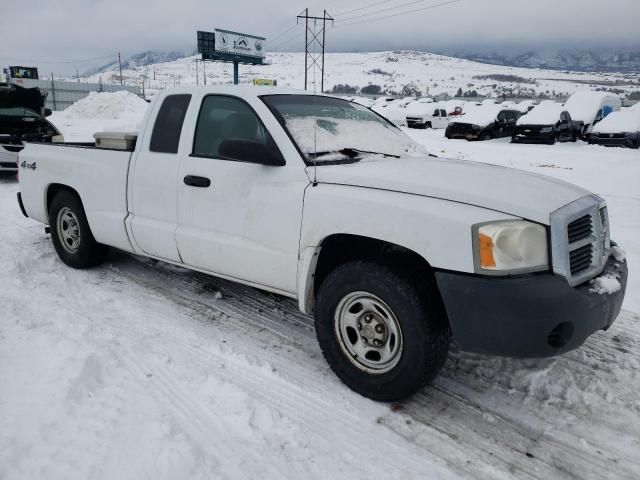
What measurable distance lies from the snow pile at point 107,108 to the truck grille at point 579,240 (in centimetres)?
2828

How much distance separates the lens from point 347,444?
250cm

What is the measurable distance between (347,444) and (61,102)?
4492cm

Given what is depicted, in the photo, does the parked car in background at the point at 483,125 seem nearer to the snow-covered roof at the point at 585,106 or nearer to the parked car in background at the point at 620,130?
the snow-covered roof at the point at 585,106

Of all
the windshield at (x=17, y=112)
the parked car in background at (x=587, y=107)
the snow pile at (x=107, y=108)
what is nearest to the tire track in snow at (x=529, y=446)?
the windshield at (x=17, y=112)

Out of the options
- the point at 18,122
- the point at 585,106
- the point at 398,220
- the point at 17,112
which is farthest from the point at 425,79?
the point at 398,220

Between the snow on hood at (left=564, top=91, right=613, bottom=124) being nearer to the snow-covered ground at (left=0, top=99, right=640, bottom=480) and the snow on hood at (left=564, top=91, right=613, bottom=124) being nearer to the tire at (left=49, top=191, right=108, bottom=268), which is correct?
the snow-covered ground at (left=0, top=99, right=640, bottom=480)

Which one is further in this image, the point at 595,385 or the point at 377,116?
the point at 377,116

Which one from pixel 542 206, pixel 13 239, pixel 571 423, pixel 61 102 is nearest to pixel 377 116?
pixel 542 206

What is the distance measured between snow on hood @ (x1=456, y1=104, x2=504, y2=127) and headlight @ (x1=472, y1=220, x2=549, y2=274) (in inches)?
729

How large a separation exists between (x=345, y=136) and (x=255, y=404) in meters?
1.90

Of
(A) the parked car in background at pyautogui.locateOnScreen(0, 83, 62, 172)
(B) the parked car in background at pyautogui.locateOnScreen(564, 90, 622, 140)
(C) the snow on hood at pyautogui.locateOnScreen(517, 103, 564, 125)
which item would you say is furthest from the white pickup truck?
(B) the parked car in background at pyautogui.locateOnScreen(564, 90, 622, 140)

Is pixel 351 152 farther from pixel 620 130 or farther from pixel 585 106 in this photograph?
pixel 585 106

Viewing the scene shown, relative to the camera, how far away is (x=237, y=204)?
3.35 m

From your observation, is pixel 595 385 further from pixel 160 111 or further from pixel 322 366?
pixel 160 111
